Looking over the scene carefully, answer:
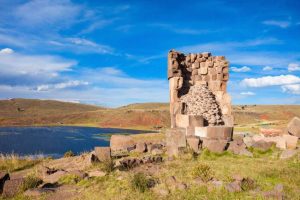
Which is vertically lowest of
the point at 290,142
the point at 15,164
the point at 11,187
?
the point at 15,164

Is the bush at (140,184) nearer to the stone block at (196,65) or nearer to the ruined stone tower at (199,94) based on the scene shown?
the ruined stone tower at (199,94)

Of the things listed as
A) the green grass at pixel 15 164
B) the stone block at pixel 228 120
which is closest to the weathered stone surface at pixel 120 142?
the green grass at pixel 15 164

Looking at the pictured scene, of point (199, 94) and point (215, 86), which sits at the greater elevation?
point (215, 86)

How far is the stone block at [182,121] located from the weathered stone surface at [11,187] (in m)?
9.41

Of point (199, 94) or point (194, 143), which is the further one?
point (199, 94)

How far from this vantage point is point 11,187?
8453 mm

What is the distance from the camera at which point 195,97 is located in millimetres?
17172

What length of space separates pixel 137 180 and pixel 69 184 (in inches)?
88.1

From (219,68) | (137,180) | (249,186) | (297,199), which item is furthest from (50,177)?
(219,68)

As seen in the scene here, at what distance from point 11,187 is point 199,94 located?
11.1 m

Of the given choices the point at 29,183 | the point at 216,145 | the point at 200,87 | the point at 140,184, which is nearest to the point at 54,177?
the point at 29,183

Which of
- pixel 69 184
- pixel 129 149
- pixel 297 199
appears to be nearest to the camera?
pixel 297 199

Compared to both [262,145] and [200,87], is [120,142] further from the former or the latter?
[262,145]

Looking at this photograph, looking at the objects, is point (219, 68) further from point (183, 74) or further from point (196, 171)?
point (196, 171)
